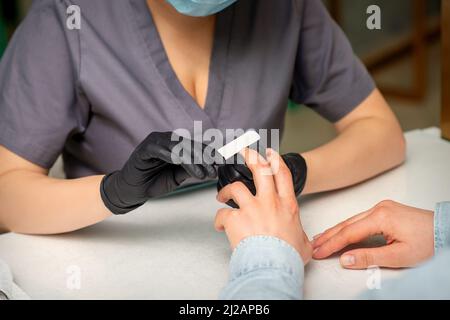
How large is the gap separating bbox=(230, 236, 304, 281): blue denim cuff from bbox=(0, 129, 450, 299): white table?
0.05 metres

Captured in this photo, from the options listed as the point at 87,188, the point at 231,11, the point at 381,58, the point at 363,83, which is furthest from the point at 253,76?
the point at 381,58

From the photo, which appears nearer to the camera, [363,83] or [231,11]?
[231,11]

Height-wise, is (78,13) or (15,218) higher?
(78,13)

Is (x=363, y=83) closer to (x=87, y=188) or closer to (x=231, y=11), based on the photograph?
(x=231, y=11)

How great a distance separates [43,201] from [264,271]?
15.5 inches

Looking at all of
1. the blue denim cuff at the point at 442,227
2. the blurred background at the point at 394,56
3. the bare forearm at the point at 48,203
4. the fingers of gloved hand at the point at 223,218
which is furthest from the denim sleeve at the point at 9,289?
the blurred background at the point at 394,56

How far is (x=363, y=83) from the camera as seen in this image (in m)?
1.29

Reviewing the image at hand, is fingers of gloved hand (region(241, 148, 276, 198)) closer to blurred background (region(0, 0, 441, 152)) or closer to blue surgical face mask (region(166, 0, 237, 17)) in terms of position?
blue surgical face mask (region(166, 0, 237, 17))

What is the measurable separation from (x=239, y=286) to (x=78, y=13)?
0.52m

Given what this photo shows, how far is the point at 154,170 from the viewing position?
0.95 metres

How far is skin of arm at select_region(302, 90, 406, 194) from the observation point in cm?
115

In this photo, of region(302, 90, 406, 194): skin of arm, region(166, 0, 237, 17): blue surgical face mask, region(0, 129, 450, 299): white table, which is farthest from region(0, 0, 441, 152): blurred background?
region(166, 0, 237, 17): blue surgical face mask

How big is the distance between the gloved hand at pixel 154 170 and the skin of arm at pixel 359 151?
0.85 feet
